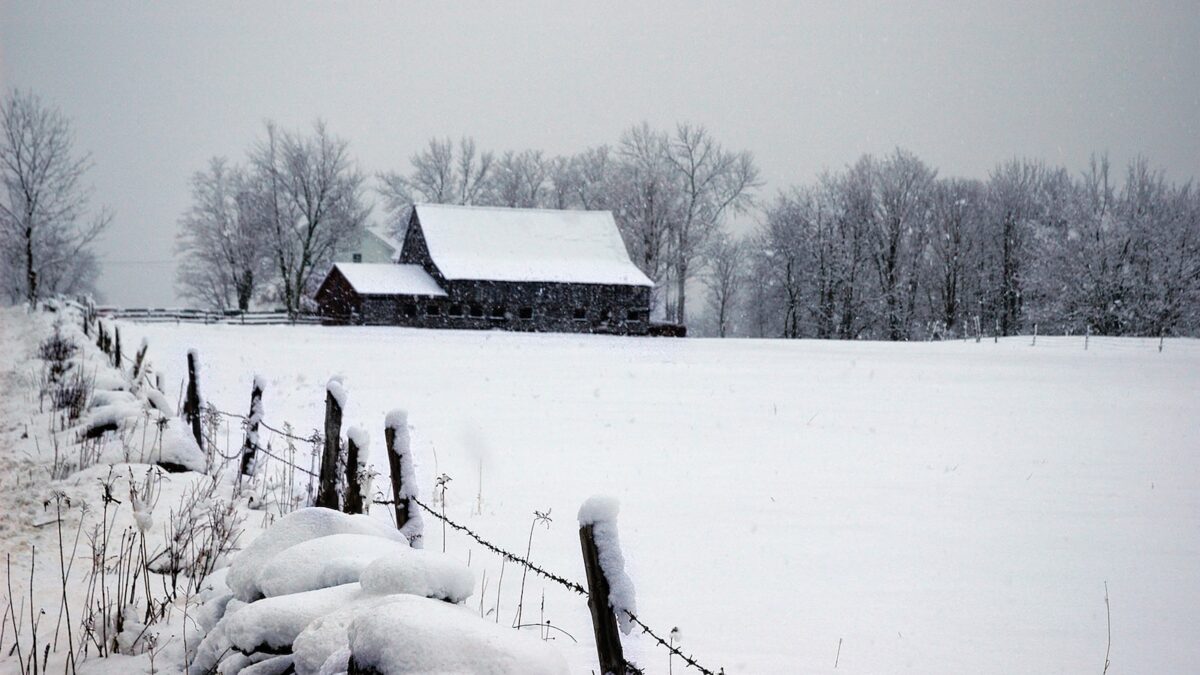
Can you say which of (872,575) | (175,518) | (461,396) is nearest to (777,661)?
(872,575)

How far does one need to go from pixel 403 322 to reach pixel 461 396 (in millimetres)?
25750

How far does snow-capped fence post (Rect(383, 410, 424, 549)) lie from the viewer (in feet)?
13.3

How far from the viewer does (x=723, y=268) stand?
190 feet

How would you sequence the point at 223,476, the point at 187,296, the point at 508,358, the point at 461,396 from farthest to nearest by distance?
the point at 187,296
the point at 508,358
the point at 461,396
the point at 223,476

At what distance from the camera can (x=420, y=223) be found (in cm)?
4134

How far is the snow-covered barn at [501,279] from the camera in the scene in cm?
3878

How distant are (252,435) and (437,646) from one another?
18.1 feet

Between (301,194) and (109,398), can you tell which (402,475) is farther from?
(301,194)

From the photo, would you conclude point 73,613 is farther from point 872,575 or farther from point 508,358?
point 508,358

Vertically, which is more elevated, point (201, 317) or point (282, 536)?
point (201, 317)

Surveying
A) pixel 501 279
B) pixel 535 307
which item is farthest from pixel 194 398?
pixel 535 307

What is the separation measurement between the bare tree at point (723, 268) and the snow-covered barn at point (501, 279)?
12.9m

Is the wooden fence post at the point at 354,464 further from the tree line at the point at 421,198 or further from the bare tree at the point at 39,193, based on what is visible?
the tree line at the point at 421,198

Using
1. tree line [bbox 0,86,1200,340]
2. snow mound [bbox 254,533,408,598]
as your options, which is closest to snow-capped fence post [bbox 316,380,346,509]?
snow mound [bbox 254,533,408,598]
